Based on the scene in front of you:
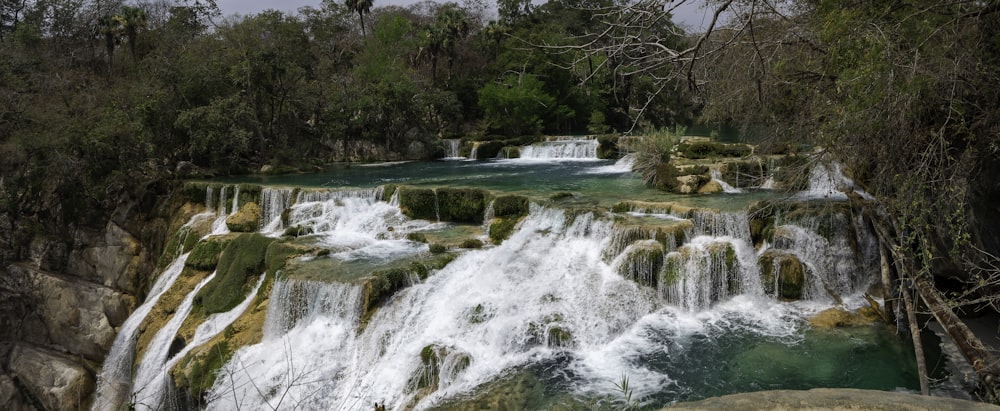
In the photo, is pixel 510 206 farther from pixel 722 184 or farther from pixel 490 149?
pixel 490 149

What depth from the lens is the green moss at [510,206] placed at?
39.6 ft

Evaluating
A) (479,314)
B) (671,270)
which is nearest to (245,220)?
(479,314)

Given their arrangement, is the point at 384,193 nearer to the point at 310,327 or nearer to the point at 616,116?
the point at 310,327

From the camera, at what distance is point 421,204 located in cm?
1345

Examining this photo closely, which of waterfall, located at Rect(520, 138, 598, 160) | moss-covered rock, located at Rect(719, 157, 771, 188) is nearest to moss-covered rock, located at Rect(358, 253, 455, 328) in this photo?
moss-covered rock, located at Rect(719, 157, 771, 188)

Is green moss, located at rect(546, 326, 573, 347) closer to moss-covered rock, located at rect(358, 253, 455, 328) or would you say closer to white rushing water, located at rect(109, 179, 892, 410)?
white rushing water, located at rect(109, 179, 892, 410)

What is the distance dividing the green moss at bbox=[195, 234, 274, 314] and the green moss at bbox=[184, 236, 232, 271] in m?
0.76

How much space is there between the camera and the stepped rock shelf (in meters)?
7.45

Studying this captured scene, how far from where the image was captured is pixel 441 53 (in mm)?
33750

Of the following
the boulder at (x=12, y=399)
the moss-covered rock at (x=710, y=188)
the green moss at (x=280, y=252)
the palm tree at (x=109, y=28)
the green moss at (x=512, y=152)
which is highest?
the palm tree at (x=109, y=28)

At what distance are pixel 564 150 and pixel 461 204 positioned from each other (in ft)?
36.4

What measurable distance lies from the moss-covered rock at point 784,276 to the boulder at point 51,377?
13.0m

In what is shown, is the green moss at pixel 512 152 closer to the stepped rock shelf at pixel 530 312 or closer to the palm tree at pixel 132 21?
the stepped rock shelf at pixel 530 312

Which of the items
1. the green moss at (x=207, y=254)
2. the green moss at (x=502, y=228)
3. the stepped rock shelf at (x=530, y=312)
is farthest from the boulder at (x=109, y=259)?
the green moss at (x=502, y=228)
